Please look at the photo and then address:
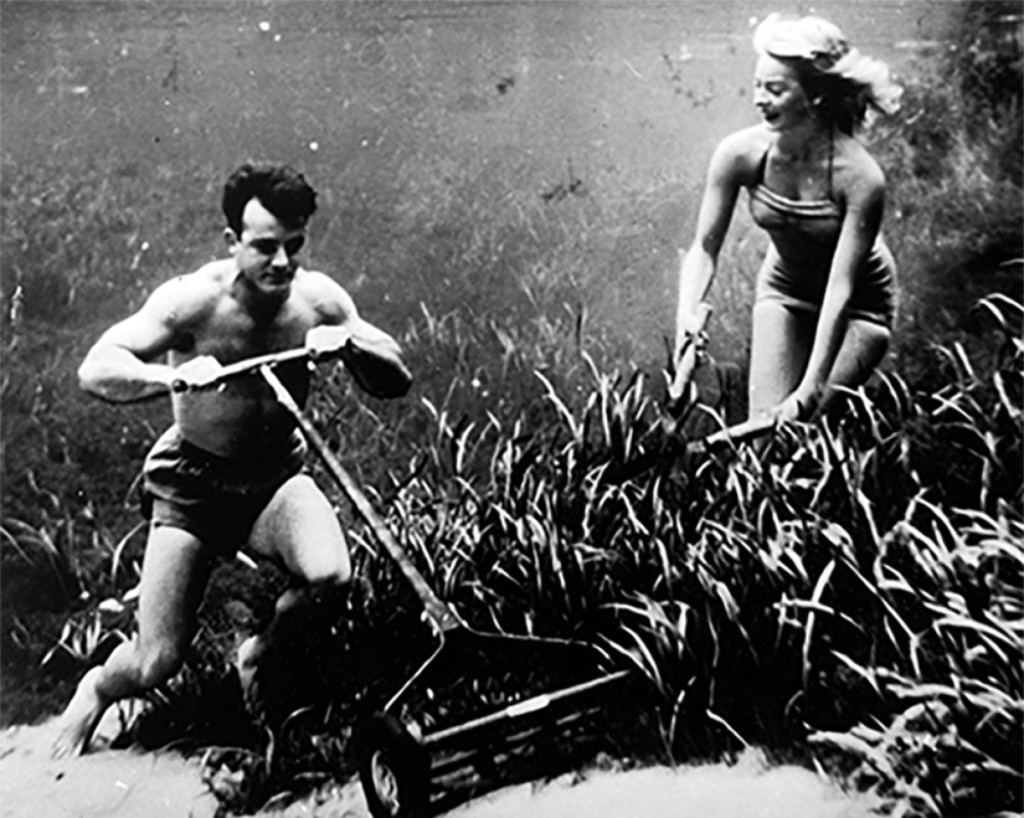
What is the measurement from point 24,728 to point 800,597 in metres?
1.84

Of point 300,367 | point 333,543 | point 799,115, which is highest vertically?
point 799,115

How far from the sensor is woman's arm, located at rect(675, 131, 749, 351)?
11.9 ft

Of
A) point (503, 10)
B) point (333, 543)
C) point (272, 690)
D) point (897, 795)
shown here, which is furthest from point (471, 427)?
point (897, 795)

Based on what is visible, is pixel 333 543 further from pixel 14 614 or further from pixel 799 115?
pixel 799 115

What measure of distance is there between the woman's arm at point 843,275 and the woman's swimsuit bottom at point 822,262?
17mm

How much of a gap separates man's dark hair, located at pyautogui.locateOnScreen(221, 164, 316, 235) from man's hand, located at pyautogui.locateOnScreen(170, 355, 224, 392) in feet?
1.05

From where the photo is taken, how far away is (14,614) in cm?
358

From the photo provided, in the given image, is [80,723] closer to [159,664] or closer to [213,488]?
[159,664]

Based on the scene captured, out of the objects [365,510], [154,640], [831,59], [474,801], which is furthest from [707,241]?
[154,640]

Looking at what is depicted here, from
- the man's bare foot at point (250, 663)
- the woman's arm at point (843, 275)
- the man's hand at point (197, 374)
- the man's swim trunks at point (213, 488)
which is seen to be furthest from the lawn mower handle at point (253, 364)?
the woman's arm at point (843, 275)

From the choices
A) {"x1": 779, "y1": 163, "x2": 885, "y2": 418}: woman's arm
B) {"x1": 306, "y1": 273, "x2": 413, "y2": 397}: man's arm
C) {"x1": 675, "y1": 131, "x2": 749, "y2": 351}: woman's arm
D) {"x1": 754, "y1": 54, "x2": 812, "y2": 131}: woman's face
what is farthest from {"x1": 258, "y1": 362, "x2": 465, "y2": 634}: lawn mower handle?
A: {"x1": 754, "y1": 54, "x2": 812, "y2": 131}: woman's face

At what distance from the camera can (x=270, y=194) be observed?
356cm

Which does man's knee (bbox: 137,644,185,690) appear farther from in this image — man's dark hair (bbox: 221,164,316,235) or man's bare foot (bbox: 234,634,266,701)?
man's dark hair (bbox: 221,164,316,235)

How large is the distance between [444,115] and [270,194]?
1.53 ft
